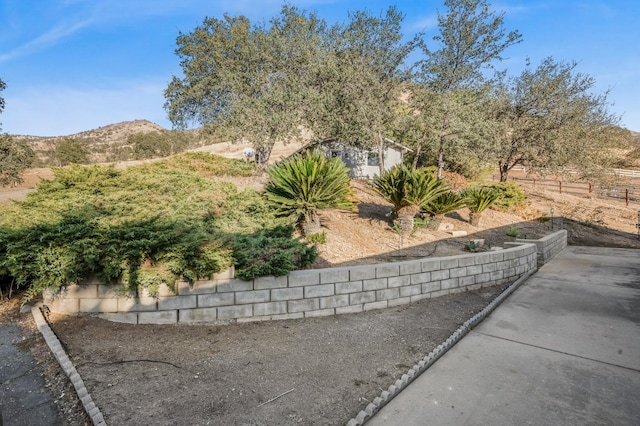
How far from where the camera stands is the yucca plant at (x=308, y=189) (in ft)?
22.9

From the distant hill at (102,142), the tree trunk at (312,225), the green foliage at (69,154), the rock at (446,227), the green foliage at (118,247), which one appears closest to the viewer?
the green foliage at (118,247)

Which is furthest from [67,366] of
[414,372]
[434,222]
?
[434,222]

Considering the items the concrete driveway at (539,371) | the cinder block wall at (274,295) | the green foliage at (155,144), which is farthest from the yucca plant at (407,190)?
the green foliage at (155,144)

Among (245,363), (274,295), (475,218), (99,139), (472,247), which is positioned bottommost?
(245,363)

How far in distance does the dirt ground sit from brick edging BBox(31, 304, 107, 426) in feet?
0.23

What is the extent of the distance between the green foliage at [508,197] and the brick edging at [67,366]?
1512 cm

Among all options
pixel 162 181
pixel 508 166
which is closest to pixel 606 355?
pixel 162 181

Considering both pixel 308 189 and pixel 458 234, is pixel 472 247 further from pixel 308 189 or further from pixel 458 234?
pixel 308 189

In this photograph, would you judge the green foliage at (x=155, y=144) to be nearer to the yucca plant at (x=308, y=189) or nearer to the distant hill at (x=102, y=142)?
the distant hill at (x=102, y=142)

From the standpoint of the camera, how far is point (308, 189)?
6992mm

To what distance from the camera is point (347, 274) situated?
463 cm

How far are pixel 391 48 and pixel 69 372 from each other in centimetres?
1596

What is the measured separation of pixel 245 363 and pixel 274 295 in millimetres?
1077

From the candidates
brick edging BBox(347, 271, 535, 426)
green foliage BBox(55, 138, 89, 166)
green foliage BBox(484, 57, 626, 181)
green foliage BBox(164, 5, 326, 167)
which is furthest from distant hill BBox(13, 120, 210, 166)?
brick edging BBox(347, 271, 535, 426)
